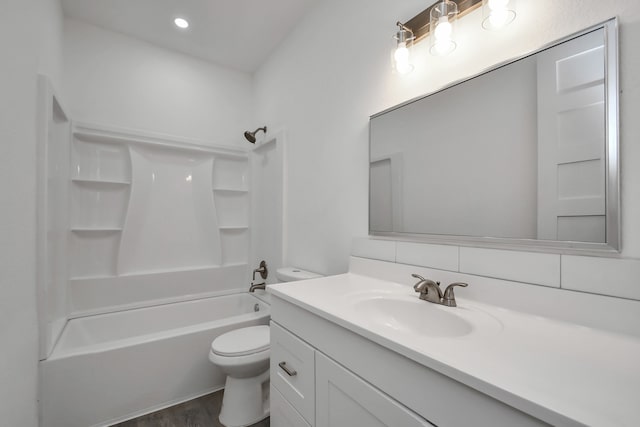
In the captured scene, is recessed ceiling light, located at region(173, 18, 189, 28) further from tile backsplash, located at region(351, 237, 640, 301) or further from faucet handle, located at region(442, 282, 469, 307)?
faucet handle, located at region(442, 282, 469, 307)

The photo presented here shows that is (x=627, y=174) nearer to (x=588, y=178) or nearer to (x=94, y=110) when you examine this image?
(x=588, y=178)

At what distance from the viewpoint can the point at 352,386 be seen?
76cm

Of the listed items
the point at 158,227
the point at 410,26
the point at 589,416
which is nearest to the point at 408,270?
the point at 589,416

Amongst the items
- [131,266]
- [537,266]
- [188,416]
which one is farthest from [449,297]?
[131,266]

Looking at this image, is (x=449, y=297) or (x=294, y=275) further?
(x=294, y=275)

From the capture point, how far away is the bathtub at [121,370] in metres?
1.46

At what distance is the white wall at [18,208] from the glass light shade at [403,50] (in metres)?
1.55

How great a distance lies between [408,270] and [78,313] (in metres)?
2.45

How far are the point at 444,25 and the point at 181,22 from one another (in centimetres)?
201

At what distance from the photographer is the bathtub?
1.46 m

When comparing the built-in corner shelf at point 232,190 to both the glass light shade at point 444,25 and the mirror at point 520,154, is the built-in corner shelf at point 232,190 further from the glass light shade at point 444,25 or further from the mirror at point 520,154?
the glass light shade at point 444,25

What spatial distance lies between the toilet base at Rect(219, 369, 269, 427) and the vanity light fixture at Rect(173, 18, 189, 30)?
2564 mm

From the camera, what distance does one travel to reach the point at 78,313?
2.04 metres

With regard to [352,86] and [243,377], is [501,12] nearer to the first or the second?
[352,86]
